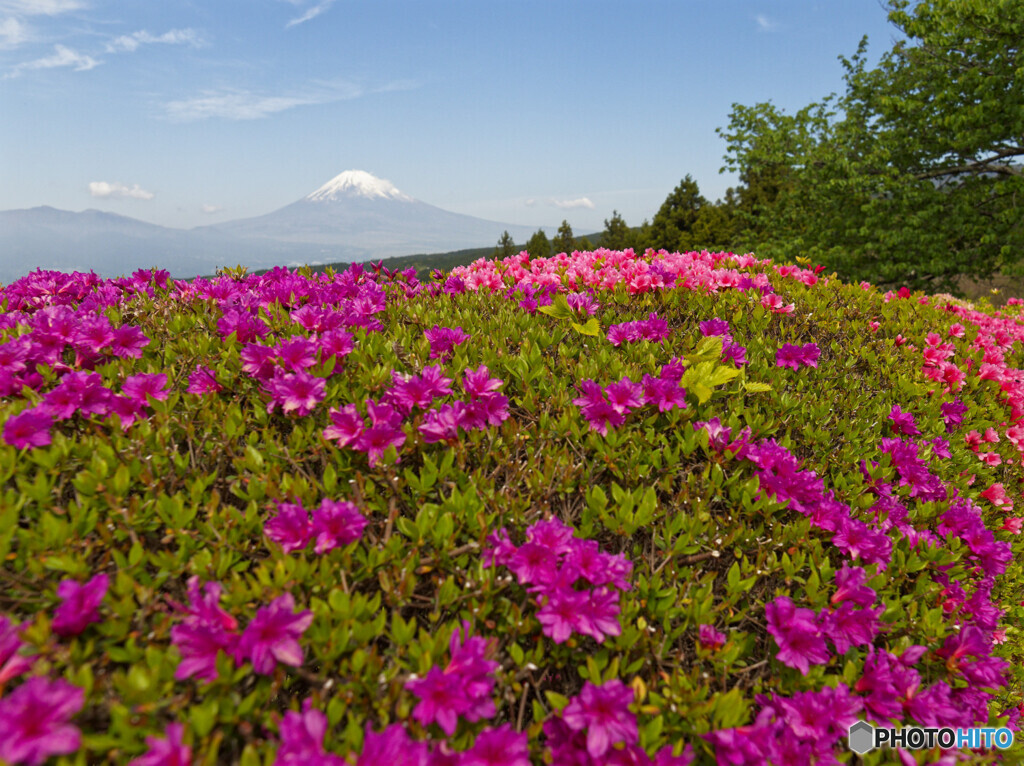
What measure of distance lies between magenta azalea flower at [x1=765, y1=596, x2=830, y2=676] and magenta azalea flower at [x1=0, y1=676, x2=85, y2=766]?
2122 millimetres

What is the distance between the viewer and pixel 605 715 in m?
1.59

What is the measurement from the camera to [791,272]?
5.83m

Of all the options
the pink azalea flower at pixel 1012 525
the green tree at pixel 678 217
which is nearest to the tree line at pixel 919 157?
the pink azalea flower at pixel 1012 525

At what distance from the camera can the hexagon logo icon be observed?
1.82 meters

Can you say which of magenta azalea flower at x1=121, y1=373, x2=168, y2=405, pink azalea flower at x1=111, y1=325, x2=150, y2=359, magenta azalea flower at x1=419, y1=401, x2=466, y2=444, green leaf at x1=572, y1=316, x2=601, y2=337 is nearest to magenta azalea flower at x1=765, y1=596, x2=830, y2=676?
magenta azalea flower at x1=419, y1=401, x2=466, y2=444

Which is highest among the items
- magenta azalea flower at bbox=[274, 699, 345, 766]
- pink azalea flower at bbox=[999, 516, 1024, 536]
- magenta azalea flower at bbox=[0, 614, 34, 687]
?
magenta azalea flower at bbox=[0, 614, 34, 687]

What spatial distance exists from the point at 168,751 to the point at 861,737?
218 centimetres

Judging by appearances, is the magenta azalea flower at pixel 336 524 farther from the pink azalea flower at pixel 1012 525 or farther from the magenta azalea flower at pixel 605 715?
the pink azalea flower at pixel 1012 525

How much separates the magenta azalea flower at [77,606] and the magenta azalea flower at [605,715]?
4.71 feet

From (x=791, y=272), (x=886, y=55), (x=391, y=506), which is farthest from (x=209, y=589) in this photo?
(x=886, y=55)

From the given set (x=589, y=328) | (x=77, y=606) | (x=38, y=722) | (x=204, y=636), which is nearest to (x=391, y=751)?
(x=204, y=636)

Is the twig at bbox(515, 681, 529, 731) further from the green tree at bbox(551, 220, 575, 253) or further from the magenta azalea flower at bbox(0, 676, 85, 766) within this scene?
the green tree at bbox(551, 220, 575, 253)

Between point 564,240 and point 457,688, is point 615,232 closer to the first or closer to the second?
point 564,240

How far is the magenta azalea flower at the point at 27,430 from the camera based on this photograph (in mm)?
2049
